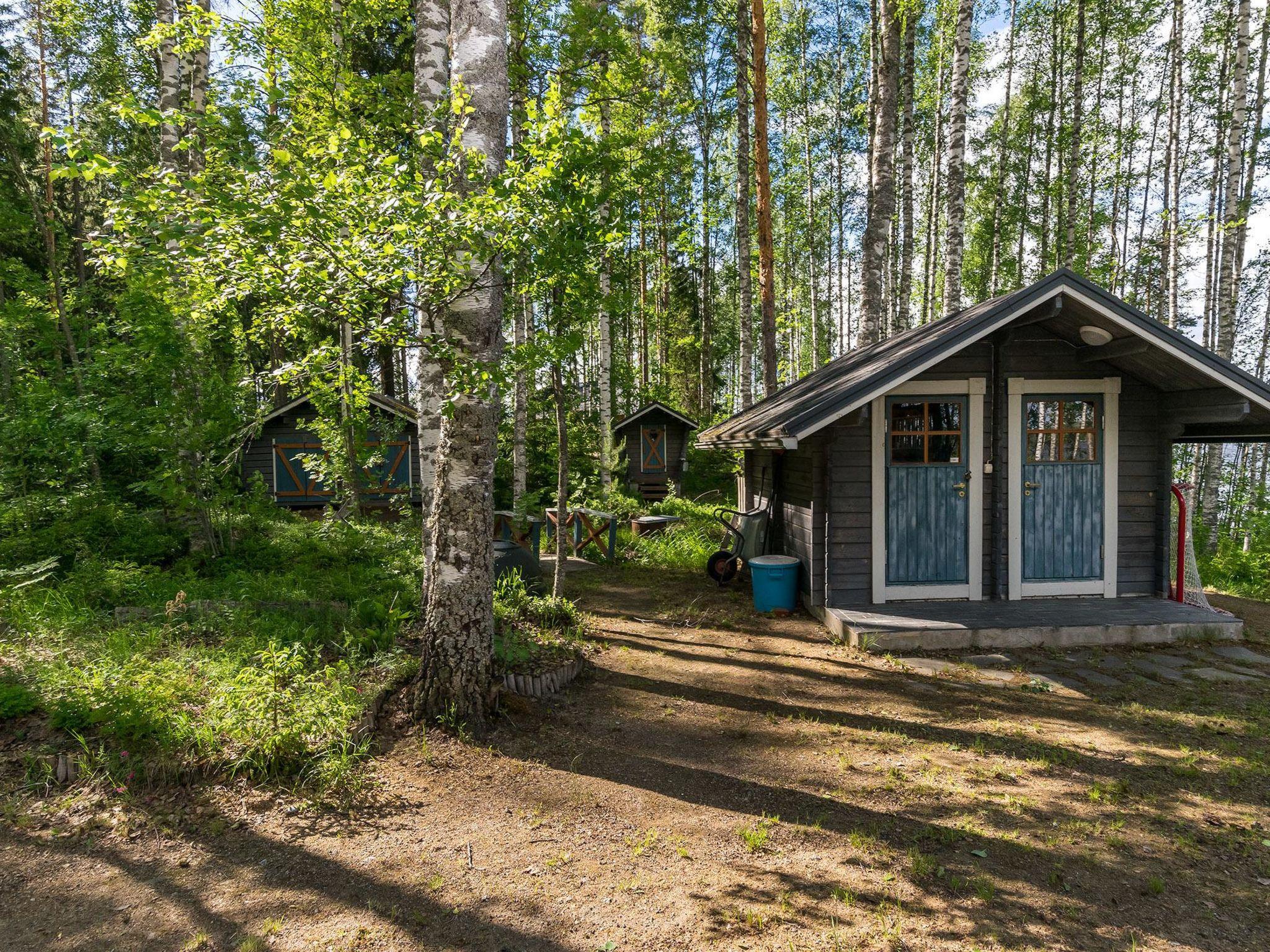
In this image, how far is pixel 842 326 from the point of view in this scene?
98.7ft

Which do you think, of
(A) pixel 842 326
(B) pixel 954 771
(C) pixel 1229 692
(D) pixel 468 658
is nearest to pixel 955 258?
(C) pixel 1229 692

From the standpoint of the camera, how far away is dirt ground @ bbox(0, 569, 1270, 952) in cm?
274

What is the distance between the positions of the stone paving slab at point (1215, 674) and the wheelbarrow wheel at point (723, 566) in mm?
4969

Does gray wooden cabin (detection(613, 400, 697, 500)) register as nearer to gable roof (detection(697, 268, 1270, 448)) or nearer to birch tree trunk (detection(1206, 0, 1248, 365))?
birch tree trunk (detection(1206, 0, 1248, 365))

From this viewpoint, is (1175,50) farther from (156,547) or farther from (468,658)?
Result: (156,547)

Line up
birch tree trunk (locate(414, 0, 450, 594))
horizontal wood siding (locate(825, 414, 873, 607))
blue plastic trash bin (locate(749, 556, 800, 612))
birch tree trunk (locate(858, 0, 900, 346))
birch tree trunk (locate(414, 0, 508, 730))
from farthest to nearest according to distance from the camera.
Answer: birch tree trunk (locate(858, 0, 900, 346))
blue plastic trash bin (locate(749, 556, 800, 612))
horizontal wood siding (locate(825, 414, 873, 607))
birch tree trunk (locate(414, 0, 450, 594))
birch tree trunk (locate(414, 0, 508, 730))

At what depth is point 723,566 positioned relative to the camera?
9.44 m

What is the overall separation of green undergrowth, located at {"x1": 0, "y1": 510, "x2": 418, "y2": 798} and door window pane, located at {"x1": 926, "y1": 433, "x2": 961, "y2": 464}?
5.68 meters

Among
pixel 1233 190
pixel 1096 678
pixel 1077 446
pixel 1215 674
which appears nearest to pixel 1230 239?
pixel 1233 190

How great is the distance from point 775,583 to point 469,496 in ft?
14.9

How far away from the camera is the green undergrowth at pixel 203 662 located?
12.7 feet

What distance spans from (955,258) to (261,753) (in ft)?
38.2

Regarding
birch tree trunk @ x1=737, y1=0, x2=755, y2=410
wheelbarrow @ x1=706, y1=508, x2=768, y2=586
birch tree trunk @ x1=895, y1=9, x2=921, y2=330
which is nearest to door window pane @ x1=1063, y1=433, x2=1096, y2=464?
wheelbarrow @ x1=706, y1=508, x2=768, y2=586

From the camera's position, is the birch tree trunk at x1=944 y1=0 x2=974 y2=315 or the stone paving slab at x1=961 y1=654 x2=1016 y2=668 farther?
the birch tree trunk at x1=944 y1=0 x2=974 y2=315
